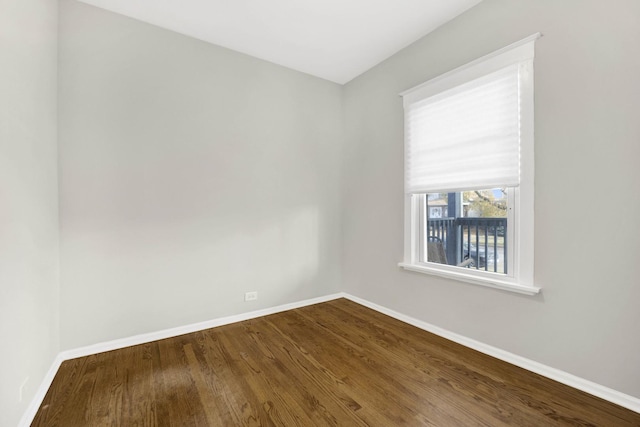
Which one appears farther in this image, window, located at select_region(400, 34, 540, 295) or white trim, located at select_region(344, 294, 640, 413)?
window, located at select_region(400, 34, 540, 295)

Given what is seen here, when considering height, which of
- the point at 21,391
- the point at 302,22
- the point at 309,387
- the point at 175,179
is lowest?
the point at 309,387

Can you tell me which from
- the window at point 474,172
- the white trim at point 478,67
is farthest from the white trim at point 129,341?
the white trim at point 478,67

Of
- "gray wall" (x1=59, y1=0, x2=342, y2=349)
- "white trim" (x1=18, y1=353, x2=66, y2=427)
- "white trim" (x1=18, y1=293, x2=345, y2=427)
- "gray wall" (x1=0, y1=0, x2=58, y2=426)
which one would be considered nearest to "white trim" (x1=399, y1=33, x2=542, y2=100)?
"gray wall" (x1=59, y1=0, x2=342, y2=349)

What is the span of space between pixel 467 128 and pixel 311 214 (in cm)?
197

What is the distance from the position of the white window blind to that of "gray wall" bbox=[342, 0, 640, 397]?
0.14m

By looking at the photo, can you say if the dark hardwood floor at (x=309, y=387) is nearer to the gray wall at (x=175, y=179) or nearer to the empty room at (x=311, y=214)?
the empty room at (x=311, y=214)

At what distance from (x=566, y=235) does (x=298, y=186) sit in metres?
2.56

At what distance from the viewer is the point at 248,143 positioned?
304 centimetres

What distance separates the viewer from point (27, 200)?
161 centimetres

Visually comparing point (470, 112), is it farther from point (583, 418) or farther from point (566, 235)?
point (583, 418)

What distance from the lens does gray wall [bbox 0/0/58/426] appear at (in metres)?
1.36

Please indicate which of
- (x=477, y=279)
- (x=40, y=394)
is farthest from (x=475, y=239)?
(x=40, y=394)

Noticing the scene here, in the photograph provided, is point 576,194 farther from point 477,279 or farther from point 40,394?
point 40,394

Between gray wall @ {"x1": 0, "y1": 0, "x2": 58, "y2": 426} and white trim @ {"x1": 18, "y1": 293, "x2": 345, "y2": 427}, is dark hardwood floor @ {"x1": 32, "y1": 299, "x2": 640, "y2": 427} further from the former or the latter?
gray wall @ {"x1": 0, "y1": 0, "x2": 58, "y2": 426}
